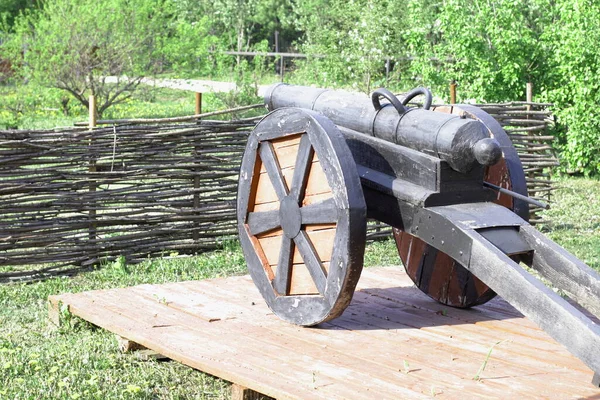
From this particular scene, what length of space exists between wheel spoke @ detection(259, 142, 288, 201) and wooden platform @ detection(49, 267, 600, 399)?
673 mm

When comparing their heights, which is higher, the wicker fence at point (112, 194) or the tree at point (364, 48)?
the tree at point (364, 48)

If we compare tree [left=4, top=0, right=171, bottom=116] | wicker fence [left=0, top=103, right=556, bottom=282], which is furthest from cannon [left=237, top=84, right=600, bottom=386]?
tree [left=4, top=0, right=171, bottom=116]

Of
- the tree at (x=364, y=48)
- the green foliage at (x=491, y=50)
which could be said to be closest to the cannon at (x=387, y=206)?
the green foliage at (x=491, y=50)

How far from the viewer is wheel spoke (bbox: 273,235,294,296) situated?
15.3 feet

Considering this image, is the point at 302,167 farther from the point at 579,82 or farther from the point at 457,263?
the point at 579,82

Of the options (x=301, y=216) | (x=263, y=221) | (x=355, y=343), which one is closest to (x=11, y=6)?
(x=263, y=221)

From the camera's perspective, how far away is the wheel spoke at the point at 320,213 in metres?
4.32

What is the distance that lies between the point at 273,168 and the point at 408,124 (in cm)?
73

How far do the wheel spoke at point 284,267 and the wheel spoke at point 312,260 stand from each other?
9 cm

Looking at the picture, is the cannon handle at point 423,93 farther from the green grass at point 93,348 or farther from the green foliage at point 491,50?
the green foliage at point 491,50

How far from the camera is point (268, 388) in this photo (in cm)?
378

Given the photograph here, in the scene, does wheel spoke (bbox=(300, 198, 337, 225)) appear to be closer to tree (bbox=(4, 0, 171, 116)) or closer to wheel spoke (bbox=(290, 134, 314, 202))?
wheel spoke (bbox=(290, 134, 314, 202))

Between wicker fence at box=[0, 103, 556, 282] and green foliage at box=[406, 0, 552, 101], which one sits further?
green foliage at box=[406, 0, 552, 101]

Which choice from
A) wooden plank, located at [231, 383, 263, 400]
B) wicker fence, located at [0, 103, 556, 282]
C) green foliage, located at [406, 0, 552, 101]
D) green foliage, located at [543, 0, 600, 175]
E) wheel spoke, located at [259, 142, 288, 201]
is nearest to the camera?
wooden plank, located at [231, 383, 263, 400]
